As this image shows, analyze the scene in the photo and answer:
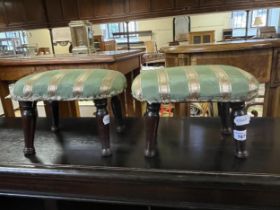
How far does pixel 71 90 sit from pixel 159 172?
1.24 ft

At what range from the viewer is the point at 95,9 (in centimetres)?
345

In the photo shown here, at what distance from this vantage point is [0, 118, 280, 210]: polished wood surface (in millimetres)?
688

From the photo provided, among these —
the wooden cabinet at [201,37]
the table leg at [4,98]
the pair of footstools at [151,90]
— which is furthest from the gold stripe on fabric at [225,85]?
the wooden cabinet at [201,37]

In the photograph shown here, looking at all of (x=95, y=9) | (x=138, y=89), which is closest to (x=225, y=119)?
(x=138, y=89)

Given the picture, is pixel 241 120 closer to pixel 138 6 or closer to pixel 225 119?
pixel 225 119

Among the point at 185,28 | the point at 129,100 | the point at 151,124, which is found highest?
the point at 185,28

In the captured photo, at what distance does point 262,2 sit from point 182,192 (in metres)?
2.99

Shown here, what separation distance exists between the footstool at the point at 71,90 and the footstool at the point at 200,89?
0.10 metres

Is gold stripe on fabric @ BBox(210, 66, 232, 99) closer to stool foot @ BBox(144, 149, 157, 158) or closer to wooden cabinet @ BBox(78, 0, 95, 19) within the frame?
stool foot @ BBox(144, 149, 157, 158)

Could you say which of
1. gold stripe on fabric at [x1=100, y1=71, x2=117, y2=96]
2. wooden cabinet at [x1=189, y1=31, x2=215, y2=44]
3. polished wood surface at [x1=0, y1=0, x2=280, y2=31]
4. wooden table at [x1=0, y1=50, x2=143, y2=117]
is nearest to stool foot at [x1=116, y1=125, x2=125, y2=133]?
gold stripe on fabric at [x1=100, y1=71, x2=117, y2=96]

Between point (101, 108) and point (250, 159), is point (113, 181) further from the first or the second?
point (250, 159)

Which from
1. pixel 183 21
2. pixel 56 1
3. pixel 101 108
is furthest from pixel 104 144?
pixel 183 21

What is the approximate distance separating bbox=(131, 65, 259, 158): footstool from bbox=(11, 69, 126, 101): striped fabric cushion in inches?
3.6

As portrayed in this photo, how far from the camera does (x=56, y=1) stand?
138 inches
